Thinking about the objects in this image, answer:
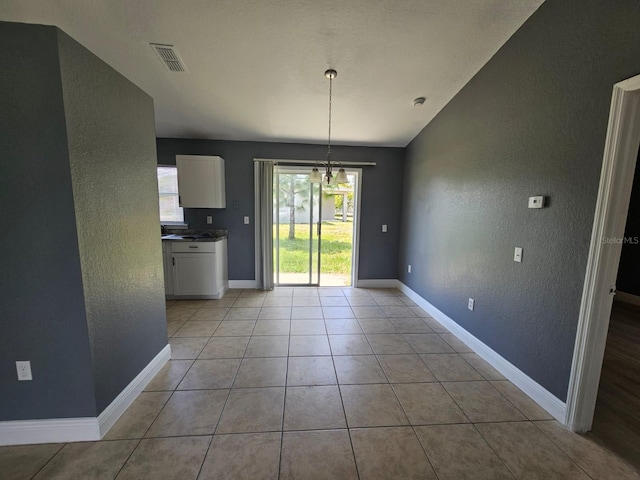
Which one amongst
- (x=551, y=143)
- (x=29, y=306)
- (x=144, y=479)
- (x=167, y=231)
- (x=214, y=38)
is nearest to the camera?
(x=144, y=479)

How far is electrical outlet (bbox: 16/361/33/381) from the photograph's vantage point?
1416 millimetres

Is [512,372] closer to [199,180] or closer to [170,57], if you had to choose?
[170,57]

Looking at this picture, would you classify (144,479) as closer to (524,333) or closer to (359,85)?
(524,333)

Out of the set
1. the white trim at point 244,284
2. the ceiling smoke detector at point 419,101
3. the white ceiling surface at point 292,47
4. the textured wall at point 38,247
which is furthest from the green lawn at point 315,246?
the textured wall at point 38,247

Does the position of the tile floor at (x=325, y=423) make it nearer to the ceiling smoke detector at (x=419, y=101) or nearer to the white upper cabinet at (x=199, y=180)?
the white upper cabinet at (x=199, y=180)

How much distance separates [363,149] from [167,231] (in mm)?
3568

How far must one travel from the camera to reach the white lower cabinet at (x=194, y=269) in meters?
3.72

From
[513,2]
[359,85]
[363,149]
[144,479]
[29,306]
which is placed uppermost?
[513,2]

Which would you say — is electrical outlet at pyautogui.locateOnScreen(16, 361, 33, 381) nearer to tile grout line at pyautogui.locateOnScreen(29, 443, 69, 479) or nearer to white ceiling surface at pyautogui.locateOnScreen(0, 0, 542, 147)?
tile grout line at pyautogui.locateOnScreen(29, 443, 69, 479)

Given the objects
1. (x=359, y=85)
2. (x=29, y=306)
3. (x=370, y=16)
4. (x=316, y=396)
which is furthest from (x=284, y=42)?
(x=316, y=396)

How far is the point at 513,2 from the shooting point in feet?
6.11

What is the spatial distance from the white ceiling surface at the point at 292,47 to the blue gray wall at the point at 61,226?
687 millimetres

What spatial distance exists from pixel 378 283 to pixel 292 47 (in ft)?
12.1

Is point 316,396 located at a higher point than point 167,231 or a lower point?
lower
